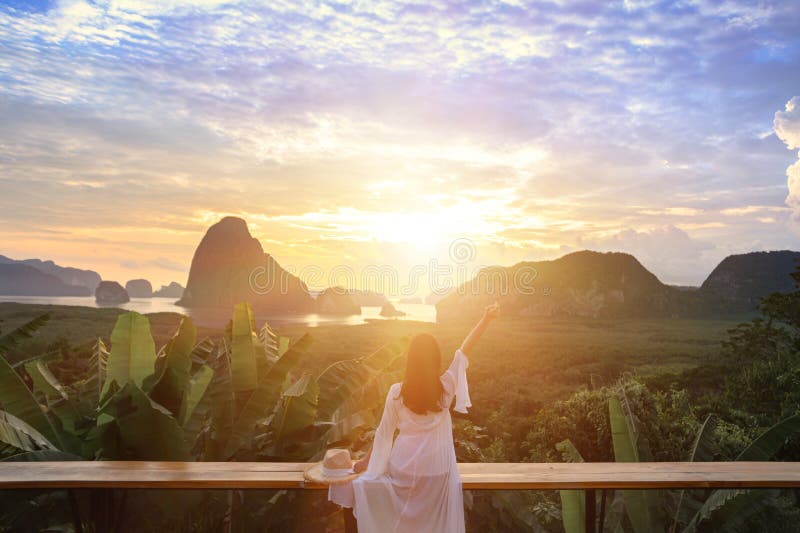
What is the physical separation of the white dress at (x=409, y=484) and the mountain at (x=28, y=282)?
165 feet

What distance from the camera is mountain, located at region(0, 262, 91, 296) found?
44.5 m

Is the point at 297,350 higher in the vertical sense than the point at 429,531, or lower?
higher

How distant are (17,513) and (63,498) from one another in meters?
0.22

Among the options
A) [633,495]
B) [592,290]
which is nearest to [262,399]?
[633,495]

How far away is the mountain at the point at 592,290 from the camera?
2967cm

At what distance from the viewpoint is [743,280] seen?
30000 mm

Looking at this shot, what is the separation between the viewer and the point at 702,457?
11.5 feet

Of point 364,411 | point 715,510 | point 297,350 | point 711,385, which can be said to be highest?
point 297,350

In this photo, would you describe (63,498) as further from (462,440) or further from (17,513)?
(462,440)

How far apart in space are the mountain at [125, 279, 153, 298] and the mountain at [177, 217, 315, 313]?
1036 centimetres

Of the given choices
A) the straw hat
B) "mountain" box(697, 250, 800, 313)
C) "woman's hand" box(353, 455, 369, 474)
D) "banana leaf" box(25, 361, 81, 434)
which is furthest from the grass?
"mountain" box(697, 250, 800, 313)

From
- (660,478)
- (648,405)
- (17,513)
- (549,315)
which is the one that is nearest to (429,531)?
(660,478)

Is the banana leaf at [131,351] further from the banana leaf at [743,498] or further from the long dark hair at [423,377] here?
the banana leaf at [743,498]

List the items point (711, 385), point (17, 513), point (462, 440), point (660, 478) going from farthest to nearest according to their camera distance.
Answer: point (711, 385), point (462, 440), point (17, 513), point (660, 478)
